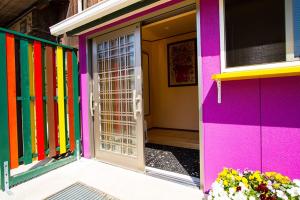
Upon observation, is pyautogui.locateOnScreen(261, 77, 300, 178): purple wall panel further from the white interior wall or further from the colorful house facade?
the white interior wall

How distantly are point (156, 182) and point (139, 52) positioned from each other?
5.88 ft

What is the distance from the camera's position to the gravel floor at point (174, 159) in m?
2.85

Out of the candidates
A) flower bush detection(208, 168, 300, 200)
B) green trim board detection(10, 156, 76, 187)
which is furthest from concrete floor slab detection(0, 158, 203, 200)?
flower bush detection(208, 168, 300, 200)

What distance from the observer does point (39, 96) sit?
283cm

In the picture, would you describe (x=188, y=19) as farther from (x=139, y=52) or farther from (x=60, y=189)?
(x=60, y=189)

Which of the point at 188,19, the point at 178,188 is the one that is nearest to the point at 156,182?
the point at 178,188

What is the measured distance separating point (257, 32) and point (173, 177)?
1985 mm

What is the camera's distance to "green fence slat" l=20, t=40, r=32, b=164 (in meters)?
2.63

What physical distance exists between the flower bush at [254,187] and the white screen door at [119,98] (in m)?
1.51

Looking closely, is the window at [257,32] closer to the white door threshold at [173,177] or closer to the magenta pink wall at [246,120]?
the magenta pink wall at [246,120]

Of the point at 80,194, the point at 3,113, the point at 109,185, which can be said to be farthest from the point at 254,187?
the point at 3,113

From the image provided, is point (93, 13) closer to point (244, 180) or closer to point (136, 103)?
point (136, 103)

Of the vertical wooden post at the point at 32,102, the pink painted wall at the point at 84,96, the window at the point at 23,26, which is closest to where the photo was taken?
the vertical wooden post at the point at 32,102

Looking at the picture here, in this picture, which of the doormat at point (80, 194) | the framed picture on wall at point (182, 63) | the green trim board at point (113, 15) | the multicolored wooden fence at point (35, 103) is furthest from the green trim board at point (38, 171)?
the framed picture on wall at point (182, 63)
